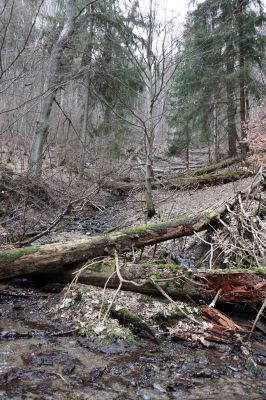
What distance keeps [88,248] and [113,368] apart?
2.15 meters

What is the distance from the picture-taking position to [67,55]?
47.3ft

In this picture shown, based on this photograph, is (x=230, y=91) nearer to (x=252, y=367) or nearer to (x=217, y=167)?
(x=217, y=167)

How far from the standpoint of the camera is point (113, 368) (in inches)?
136

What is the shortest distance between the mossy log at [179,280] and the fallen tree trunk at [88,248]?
23cm

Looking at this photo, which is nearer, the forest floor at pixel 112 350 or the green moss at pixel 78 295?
the forest floor at pixel 112 350

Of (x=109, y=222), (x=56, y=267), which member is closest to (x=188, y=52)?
(x=109, y=222)

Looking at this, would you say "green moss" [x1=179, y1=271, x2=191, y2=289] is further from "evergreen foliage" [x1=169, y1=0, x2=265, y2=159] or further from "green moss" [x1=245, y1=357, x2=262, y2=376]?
"evergreen foliage" [x1=169, y1=0, x2=265, y2=159]

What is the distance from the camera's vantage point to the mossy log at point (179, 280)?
14.8 feet

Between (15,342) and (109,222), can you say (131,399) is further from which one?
(109,222)

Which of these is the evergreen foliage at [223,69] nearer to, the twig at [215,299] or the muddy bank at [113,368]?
the twig at [215,299]

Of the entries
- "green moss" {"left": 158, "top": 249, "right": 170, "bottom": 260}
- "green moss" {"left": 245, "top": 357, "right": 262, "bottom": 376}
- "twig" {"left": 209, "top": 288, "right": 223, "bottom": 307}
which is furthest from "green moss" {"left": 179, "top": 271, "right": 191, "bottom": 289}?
"green moss" {"left": 158, "top": 249, "right": 170, "bottom": 260}

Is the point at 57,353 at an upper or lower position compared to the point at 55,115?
lower

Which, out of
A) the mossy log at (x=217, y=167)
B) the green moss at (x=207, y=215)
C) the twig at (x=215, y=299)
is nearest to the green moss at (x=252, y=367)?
the twig at (x=215, y=299)

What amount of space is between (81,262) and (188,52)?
672cm
